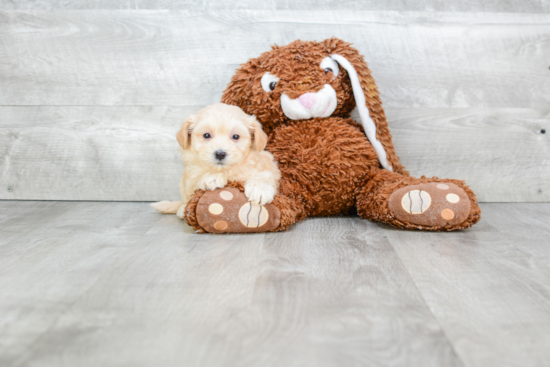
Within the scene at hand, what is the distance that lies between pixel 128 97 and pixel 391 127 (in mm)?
962

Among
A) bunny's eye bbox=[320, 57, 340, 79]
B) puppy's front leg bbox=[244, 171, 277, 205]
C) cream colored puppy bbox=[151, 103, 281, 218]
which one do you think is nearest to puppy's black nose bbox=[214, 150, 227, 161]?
cream colored puppy bbox=[151, 103, 281, 218]

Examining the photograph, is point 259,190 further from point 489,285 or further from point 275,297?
point 489,285

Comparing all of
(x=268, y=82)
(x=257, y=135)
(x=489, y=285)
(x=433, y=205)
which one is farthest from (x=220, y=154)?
(x=489, y=285)

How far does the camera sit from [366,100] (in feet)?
4.35

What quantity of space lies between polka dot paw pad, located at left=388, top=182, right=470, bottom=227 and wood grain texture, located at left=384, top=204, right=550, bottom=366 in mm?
42

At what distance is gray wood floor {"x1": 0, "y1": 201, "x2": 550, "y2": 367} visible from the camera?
595 millimetres

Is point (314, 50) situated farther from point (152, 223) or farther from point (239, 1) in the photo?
point (152, 223)

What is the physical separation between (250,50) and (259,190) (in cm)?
66

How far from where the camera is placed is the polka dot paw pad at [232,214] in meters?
1.12

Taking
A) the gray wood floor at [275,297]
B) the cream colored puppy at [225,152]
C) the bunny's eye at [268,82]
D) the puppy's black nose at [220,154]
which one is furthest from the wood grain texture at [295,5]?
the gray wood floor at [275,297]

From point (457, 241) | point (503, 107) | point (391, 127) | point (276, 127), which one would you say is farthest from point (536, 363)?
point (503, 107)

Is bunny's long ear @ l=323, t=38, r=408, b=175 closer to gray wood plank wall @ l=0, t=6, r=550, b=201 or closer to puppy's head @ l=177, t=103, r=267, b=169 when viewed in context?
gray wood plank wall @ l=0, t=6, r=550, b=201

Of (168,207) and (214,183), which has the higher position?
(214,183)

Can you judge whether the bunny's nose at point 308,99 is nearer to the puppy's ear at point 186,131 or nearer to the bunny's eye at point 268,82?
the bunny's eye at point 268,82
